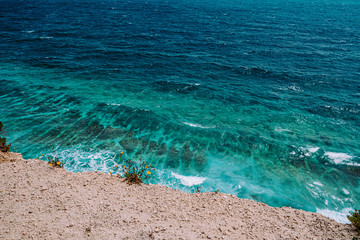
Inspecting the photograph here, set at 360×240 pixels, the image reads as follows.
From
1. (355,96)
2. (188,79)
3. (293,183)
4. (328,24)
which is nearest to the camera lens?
(293,183)

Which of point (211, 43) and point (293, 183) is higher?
point (211, 43)

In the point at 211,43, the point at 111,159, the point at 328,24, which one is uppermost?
the point at 328,24

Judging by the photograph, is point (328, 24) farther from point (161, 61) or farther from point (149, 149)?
point (149, 149)

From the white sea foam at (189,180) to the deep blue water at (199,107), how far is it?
105 mm

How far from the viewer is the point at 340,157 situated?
61.9 ft

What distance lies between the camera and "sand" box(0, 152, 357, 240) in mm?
9383

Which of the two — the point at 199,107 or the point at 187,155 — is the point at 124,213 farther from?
the point at 199,107

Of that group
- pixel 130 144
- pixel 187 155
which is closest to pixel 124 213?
pixel 187 155

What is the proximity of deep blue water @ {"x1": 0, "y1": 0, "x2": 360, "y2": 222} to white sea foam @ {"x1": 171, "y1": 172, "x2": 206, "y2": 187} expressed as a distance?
0.35 feet

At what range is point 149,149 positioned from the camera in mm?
18969

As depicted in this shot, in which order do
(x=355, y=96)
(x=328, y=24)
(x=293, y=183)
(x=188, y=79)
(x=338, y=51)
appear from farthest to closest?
(x=328, y=24)
(x=338, y=51)
(x=188, y=79)
(x=355, y=96)
(x=293, y=183)

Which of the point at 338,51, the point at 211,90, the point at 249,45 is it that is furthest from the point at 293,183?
the point at 338,51

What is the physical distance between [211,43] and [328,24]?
45466 millimetres

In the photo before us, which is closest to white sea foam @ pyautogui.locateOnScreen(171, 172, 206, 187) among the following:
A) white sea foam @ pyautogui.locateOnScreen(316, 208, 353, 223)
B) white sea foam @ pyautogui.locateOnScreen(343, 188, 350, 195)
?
white sea foam @ pyautogui.locateOnScreen(316, 208, 353, 223)
